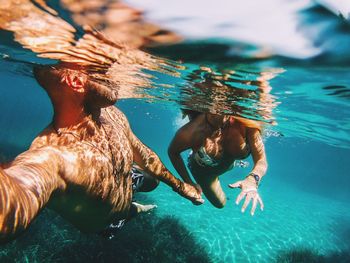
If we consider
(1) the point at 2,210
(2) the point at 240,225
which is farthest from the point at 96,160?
(2) the point at 240,225

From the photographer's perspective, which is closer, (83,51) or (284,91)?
(83,51)

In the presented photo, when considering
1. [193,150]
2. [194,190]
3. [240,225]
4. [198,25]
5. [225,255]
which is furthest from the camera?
[240,225]

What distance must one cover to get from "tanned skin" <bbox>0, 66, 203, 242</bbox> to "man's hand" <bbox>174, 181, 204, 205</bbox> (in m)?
1.48

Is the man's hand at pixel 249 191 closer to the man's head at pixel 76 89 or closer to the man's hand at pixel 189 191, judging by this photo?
the man's hand at pixel 189 191

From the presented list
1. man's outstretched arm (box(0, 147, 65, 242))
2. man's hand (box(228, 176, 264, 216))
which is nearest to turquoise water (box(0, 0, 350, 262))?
man's hand (box(228, 176, 264, 216))

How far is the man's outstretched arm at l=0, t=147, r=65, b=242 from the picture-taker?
188 centimetres

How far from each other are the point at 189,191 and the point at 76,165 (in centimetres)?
339

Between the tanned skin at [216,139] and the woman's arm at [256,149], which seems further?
the tanned skin at [216,139]

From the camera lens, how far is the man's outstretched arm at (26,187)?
1882 mm

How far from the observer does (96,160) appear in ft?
11.8

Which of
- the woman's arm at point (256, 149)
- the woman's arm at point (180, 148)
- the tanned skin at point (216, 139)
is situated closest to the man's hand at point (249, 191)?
the woman's arm at point (256, 149)

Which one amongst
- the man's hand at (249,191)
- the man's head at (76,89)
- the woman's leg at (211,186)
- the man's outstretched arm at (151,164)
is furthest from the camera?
the woman's leg at (211,186)

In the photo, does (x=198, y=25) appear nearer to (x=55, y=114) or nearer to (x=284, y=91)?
(x=55, y=114)

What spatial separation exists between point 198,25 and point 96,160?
2897mm
